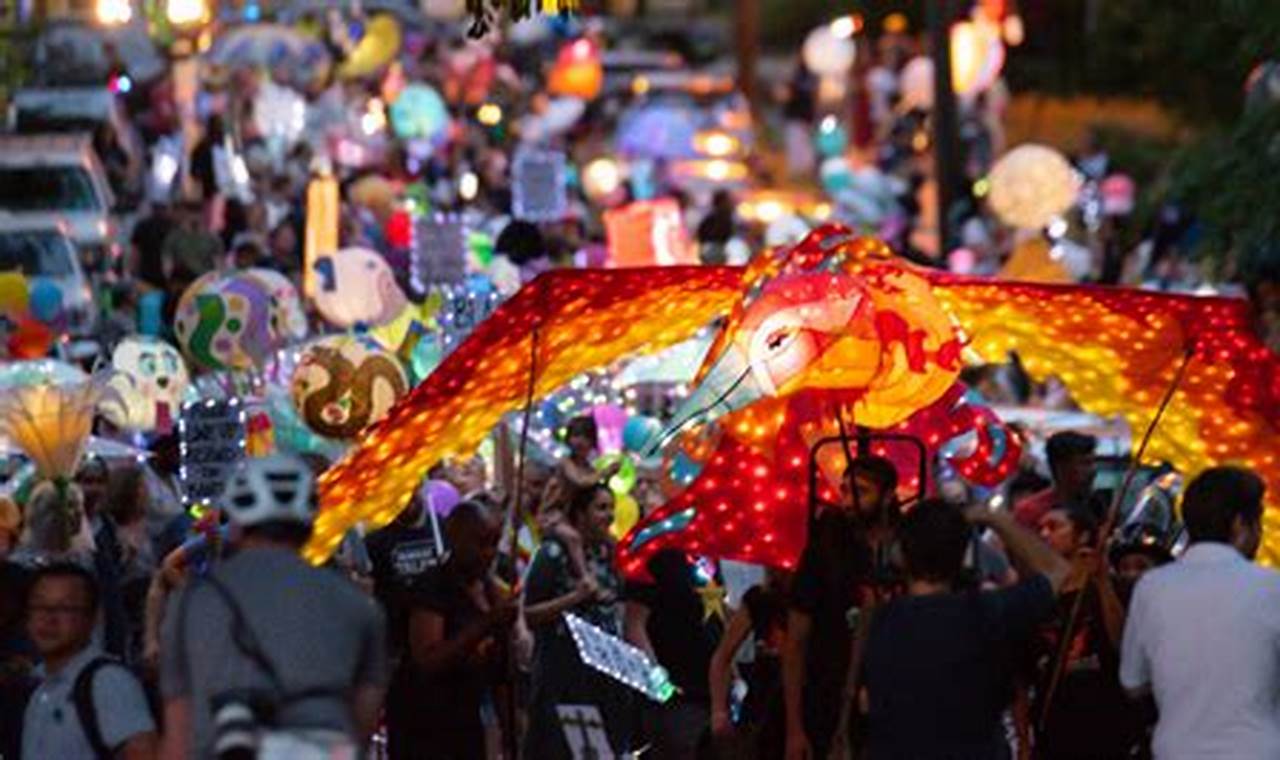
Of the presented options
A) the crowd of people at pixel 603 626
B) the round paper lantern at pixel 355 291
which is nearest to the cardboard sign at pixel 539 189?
the round paper lantern at pixel 355 291

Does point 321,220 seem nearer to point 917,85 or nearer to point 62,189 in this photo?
point 62,189

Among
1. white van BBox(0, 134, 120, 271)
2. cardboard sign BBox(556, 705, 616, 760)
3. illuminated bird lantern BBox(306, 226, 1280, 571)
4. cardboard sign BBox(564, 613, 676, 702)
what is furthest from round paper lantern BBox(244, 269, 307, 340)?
white van BBox(0, 134, 120, 271)

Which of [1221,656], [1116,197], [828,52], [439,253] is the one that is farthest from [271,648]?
[828,52]

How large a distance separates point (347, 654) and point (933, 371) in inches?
179

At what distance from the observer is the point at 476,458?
65.4 ft

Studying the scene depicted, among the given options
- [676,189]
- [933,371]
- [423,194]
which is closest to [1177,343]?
[933,371]

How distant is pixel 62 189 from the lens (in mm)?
33375

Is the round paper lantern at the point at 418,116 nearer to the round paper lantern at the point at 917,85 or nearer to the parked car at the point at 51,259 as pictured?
the round paper lantern at the point at 917,85

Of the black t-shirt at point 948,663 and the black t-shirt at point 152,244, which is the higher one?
the black t-shirt at point 948,663

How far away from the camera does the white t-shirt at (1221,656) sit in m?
11.9

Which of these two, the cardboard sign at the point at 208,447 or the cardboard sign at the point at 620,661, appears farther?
the cardboard sign at the point at 208,447

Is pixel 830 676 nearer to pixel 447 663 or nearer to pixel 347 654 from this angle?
pixel 447 663

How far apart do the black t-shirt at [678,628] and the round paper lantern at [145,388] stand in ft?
17.5

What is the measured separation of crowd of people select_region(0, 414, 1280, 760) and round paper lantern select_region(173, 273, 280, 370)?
4.29 metres
